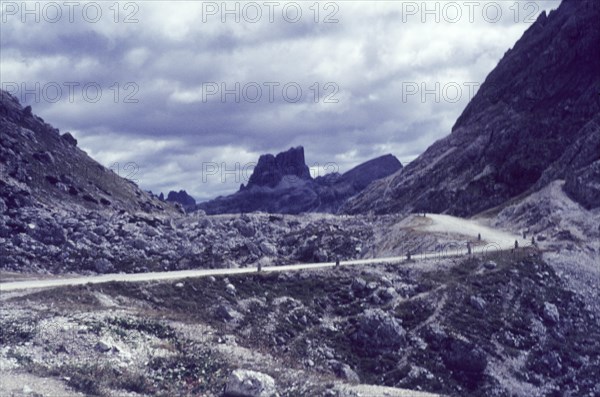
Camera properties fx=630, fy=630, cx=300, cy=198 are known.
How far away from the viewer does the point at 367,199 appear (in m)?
151

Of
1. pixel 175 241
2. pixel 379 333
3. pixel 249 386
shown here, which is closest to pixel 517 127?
pixel 175 241

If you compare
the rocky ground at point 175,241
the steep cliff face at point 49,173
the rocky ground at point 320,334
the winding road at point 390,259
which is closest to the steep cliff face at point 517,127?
the winding road at point 390,259

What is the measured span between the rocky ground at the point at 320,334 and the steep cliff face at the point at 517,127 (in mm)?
39449

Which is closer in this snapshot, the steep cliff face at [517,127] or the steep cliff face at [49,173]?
the steep cliff face at [49,173]

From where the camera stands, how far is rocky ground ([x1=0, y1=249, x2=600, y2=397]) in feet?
86.0

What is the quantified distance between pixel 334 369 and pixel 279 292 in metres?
10.9

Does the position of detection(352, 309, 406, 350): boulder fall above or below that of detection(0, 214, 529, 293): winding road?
below

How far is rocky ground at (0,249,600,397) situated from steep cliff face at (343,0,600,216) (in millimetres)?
39449

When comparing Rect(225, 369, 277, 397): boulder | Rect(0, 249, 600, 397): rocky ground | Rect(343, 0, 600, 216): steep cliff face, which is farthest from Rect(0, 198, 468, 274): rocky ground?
Rect(225, 369, 277, 397): boulder

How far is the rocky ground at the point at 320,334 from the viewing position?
86.0 ft

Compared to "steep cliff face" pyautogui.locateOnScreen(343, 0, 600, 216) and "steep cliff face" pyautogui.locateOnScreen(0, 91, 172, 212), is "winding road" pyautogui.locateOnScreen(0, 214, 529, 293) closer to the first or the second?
"steep cliff face" pyautogui.locateOnScreen(343, 0, 600, 216)

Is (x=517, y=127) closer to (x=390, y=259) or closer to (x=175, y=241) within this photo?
(x=390, y=259)

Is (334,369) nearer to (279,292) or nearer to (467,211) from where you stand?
(279,292)

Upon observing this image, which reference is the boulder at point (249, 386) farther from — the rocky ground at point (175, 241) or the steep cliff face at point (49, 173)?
the steep cliff face at point (49, 173)
